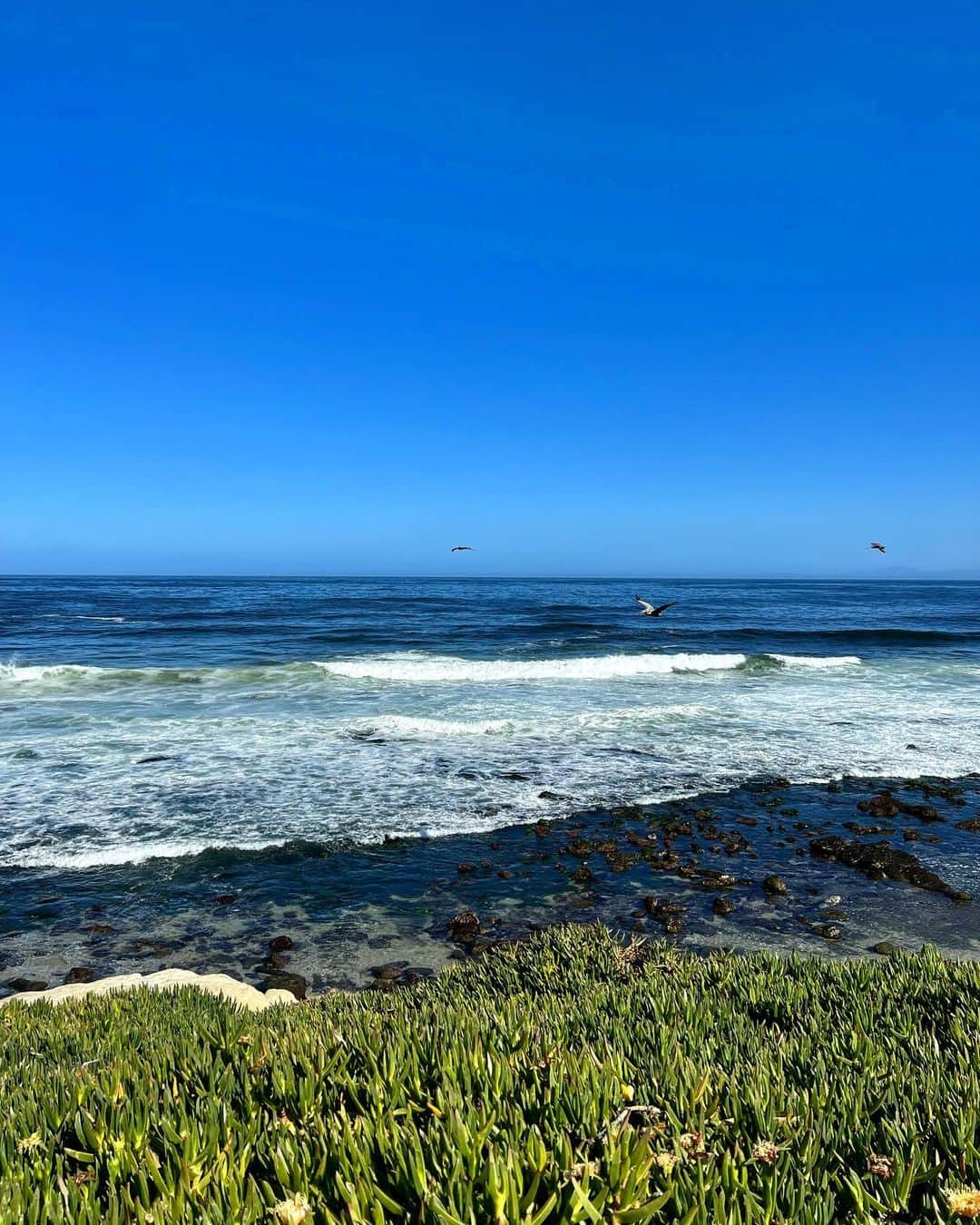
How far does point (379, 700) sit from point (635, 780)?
1017 cm

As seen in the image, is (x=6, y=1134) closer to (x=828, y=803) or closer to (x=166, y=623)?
(x=828, y=803)

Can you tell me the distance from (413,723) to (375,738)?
5.50 feet

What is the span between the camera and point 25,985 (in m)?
6.79

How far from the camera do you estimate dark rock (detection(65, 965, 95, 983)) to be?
6.86 meters

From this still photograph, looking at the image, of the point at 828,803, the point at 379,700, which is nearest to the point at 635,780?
the point at 828,803

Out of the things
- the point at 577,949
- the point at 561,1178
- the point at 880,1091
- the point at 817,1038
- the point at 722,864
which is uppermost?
the point at 561,1178

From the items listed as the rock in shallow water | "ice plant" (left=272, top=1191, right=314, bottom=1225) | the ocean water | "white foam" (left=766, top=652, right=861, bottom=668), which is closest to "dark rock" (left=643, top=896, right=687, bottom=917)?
the rock in shallow water

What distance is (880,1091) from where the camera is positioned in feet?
8.69

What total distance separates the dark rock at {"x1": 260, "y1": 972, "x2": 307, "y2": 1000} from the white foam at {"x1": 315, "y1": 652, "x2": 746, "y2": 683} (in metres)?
18.8

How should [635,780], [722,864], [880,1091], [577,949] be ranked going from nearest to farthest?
[880,1091] → [577,949] → [722,864] → [635,780]

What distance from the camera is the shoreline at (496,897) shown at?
7.47 m

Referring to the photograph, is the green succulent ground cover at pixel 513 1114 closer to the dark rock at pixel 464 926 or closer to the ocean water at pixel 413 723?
the dark rock at pixel 464 926

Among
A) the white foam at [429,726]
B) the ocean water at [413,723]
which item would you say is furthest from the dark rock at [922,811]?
the white foam at [429,726]

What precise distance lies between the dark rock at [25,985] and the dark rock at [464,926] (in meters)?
3.99
